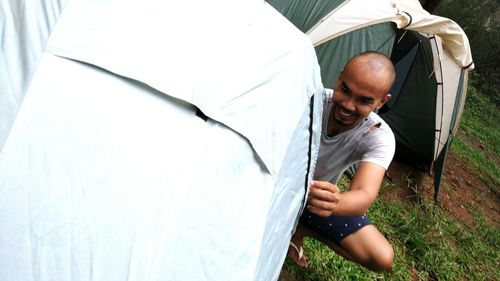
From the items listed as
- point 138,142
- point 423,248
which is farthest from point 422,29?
point 138,142

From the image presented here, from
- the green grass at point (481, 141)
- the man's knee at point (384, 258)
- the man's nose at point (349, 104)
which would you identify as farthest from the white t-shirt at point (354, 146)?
the green grass at point (481, 141)

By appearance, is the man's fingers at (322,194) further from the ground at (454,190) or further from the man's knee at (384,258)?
the ground at (454,190)

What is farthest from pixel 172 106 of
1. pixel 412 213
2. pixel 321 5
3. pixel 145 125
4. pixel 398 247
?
pixel 412 213

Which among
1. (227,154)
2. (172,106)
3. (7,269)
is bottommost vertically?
(7,269)

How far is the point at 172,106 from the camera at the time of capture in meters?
1.17

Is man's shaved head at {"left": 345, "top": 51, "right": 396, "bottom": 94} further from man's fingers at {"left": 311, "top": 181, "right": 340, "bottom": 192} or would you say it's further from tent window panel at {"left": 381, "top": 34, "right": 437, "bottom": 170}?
tent window panel at {"left": 381, "top": 34, "right": 437, "bottom": 170}

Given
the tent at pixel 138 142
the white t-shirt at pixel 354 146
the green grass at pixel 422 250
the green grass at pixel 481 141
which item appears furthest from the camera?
the green grass at pixel 481 141

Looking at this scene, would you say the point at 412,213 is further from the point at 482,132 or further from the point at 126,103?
the point at 482,132

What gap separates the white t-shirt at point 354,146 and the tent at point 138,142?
744mm

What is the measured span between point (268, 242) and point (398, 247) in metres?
2.66

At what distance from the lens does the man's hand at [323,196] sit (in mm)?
1662

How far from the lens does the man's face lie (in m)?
1.92

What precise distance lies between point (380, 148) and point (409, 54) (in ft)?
11.3

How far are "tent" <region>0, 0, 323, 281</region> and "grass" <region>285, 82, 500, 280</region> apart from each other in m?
1.54
